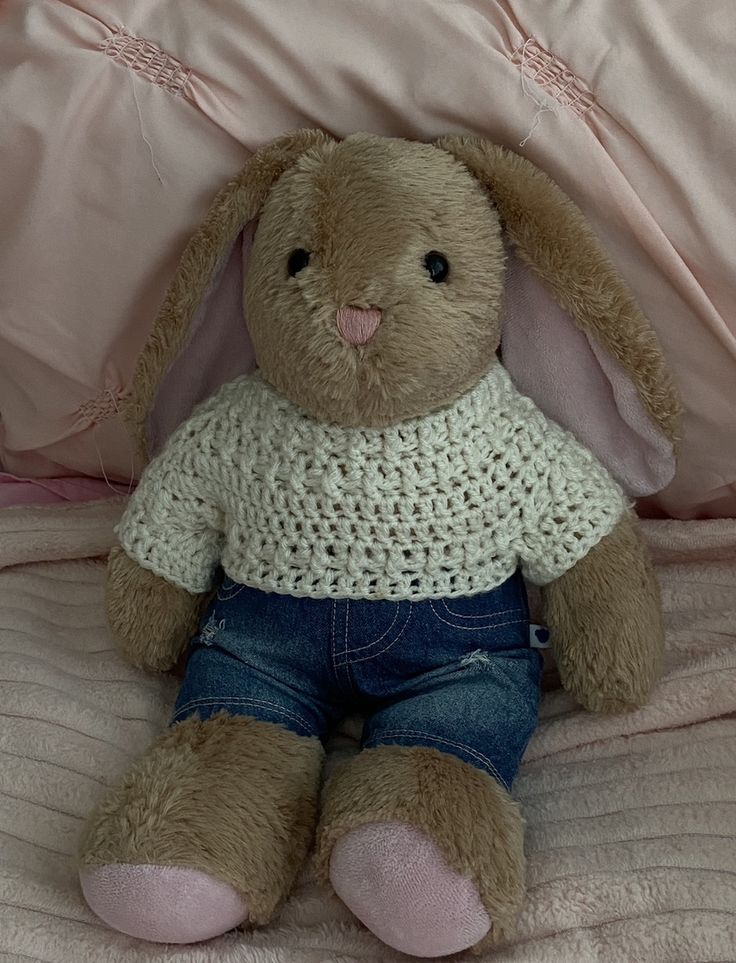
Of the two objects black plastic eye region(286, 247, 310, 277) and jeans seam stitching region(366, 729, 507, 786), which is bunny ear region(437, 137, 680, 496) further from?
jeans seam stitching region(366, 729, 507, 786)

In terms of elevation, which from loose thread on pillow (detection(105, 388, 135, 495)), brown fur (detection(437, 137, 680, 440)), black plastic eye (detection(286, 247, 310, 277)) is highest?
brown fur (detection(437, 137, 680, 440))

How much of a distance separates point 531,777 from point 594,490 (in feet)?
0.88

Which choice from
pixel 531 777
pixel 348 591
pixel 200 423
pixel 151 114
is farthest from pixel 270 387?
pixel 531 777

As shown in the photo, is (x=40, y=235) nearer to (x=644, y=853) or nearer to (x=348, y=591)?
(x=348, y=591)

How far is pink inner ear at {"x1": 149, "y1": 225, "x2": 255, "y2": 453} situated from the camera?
3.20ft

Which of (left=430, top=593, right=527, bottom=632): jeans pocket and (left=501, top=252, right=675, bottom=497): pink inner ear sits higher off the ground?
(left=501, top=252, right=675, bottom=497): pink inner ear

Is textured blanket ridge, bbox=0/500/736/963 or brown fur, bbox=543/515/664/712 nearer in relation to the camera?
textured blanket ridge, bbox=0/500/736/963

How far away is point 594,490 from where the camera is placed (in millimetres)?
894

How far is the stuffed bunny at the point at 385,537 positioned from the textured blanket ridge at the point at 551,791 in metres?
0.04

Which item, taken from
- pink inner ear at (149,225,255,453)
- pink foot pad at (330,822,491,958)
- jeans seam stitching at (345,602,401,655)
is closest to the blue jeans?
jeans seam stitching at (345,602,401,655)

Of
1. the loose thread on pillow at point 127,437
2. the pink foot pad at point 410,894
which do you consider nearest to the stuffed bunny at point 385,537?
the pink foot pad at point 410,894

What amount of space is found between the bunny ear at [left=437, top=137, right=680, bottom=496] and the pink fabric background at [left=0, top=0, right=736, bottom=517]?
59mm

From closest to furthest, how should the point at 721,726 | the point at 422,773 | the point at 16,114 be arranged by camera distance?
the point at 422,773 < the point at 721,726 < the point at 16,114

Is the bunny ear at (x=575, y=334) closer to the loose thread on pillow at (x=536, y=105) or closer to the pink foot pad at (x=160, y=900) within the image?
the loose thread on pillow at (x=536, y=105)
